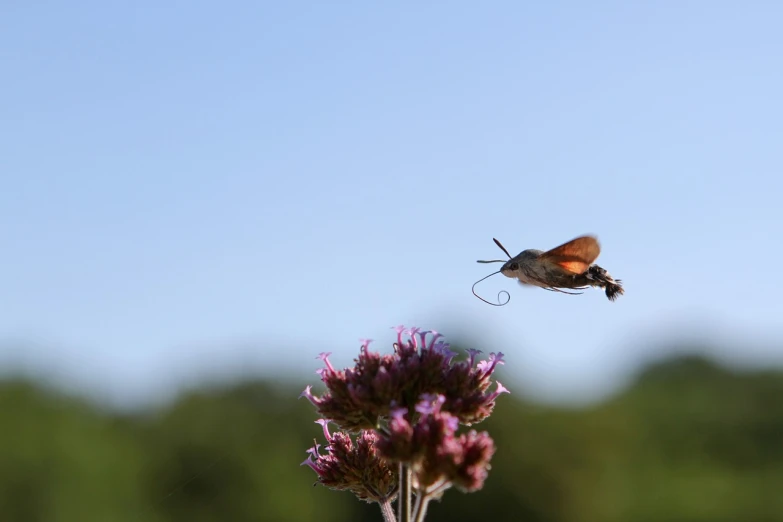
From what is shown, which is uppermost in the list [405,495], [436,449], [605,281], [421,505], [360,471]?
[605,281]

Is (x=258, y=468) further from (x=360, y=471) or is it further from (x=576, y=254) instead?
(x=576, y=254)

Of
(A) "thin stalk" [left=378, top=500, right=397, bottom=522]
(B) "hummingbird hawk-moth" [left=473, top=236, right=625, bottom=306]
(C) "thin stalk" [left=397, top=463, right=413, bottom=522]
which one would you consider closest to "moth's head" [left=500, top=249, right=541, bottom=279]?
(B) "hummingbird hawk-moth" [left=473, top=236, right=625, bottom=306]

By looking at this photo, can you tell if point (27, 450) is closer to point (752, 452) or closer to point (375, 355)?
point (375, 355)

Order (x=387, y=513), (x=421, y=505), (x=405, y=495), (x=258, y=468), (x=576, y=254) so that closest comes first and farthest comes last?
(x=576, y=254)
(x=421, y=505)
(x=405, y=495)
(x=387, y=513)
(x=258, y=468)

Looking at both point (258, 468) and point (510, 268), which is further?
point (258, 468)

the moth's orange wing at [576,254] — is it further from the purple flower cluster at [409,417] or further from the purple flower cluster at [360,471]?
the purple flower cluster at [360,471]

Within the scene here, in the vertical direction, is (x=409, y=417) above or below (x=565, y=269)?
below

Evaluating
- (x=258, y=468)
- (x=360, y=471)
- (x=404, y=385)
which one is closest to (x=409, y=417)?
(x=404, y=385)

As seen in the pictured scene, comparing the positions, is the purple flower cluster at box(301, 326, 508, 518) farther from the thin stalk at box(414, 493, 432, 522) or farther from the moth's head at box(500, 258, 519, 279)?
the moth's head at box(500, 258, 519, 279)
